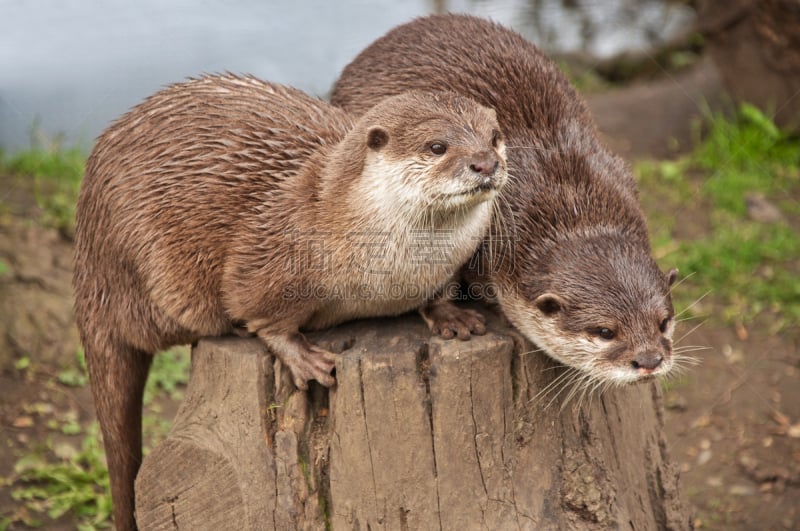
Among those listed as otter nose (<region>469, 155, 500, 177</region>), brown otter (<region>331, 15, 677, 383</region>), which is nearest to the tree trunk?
brown otter (<region>331, 15, 677, 383</region>)

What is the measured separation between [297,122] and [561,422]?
1.12 meters

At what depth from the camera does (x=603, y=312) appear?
2230 mm

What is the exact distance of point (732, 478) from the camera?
373cm

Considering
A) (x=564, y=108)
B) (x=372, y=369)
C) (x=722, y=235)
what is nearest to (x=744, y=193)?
(x=722, y=235)

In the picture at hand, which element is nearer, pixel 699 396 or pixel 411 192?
pixel 411 192

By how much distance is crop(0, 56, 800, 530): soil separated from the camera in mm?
3604

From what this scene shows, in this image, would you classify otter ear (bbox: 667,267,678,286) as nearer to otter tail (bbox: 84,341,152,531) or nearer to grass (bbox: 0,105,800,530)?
otter tail (bbox: 84,341,152,531)

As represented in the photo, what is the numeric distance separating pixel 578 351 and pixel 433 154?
640mm

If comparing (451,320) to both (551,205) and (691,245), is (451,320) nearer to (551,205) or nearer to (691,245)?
(551,205)

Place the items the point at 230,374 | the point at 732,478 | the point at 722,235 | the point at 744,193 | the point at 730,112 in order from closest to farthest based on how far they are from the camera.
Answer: the point at 230,374 < the point at 732,478 < the point at 722,235 < the point at 744,193 < the point at 730,112

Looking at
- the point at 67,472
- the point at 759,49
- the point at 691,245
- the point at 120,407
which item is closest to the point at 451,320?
the point at 120,407

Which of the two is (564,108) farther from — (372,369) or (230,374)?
(230,374)

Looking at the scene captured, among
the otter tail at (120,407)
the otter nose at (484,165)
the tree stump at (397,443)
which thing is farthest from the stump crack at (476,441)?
the otter tail at (120,407)

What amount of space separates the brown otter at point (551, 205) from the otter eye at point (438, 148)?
0.37 m
